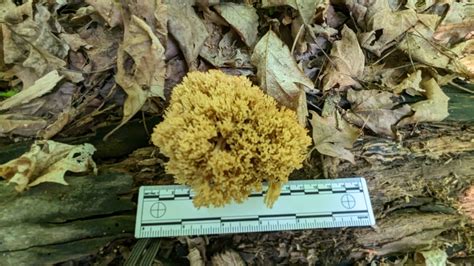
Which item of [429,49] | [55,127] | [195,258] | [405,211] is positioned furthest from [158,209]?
[429,49]

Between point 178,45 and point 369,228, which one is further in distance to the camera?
point 178,45

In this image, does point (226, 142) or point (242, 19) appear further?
point (242, 19)

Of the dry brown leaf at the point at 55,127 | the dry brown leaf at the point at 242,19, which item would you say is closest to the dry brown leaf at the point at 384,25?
the dry brown leaf at the point at 242,19

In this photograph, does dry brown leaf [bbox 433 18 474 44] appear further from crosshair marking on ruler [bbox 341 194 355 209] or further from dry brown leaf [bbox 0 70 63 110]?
dry brown leaf [bbox 0 70 63 110]

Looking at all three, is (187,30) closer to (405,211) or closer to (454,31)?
(405,211)

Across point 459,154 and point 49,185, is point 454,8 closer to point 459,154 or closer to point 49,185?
point 459,154

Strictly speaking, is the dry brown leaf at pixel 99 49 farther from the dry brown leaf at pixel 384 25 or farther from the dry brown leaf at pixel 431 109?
the dry brown leaf at pixel 431 109

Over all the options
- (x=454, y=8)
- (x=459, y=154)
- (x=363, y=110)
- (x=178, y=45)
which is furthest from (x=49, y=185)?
(x=454, y=8)
